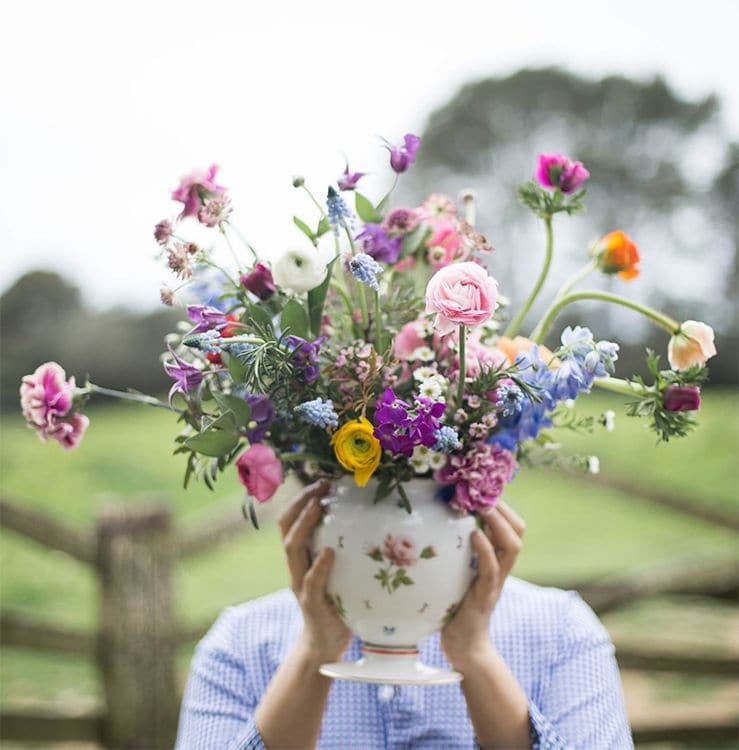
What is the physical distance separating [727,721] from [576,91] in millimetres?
2855

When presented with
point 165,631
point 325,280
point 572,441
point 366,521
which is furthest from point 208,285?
point 572,441

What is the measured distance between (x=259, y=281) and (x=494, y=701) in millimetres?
578

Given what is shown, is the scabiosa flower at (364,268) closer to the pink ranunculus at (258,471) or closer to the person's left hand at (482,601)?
the pink ranunculus at (258,471)

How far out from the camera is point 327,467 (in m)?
1.16

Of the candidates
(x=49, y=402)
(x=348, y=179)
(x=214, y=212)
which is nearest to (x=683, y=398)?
Answer: (x=348, y=179)

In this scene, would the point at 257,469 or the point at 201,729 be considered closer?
the point at 257,469

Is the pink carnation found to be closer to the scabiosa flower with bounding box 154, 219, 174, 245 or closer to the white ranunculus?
the white ranunculus

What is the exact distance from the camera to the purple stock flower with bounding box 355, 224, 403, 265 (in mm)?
1141

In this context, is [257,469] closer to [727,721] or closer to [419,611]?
[419,611]

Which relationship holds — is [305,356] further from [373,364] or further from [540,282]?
[540,282]

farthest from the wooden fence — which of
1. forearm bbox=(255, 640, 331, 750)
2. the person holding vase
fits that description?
forearm bbox=(255, 640, 331, 750)

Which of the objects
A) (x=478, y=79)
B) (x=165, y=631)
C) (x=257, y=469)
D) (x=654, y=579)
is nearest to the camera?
(x=257, y=469)

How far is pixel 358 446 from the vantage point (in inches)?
40.4

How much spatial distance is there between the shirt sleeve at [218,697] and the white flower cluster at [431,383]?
530 millimetres
